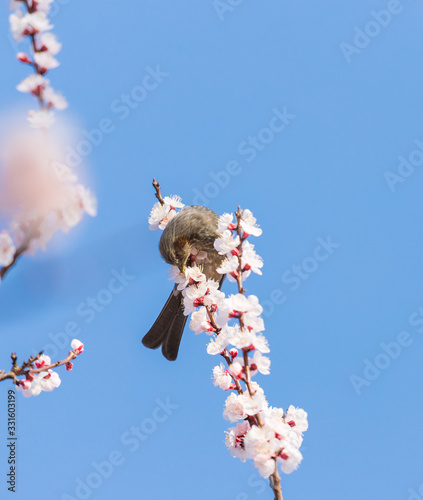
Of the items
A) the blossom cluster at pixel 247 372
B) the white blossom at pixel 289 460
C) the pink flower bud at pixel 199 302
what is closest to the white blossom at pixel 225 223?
the blossom cluster at pixel 247 372

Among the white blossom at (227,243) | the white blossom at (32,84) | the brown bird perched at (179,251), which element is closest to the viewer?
the white blossom at (32,84)

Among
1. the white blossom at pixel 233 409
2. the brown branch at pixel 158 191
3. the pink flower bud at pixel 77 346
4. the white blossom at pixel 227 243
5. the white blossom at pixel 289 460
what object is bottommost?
the white blossom at pixel 289 460

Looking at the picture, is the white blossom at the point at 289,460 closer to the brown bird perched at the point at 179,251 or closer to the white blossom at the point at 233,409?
the white blossom at the point at 233,409

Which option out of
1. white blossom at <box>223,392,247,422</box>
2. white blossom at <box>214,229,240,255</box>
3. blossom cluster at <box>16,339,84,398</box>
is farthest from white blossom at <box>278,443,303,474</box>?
blossom cluster at <box>16,339,84,398</box>

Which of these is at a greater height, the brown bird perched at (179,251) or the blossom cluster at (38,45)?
the brown bird perched at (179,251)

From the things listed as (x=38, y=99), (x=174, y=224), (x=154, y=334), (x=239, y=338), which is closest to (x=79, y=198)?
(x=38, y=99)
